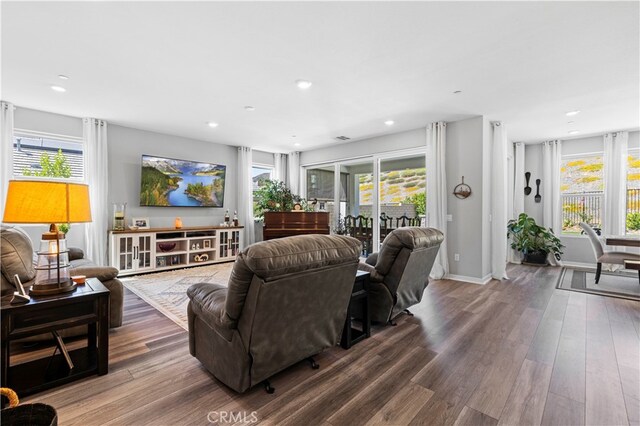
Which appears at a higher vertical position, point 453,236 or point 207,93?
point 207,93

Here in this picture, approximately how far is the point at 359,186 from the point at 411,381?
490 centimetres

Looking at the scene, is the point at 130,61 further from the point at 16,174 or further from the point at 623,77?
the point at 623,77

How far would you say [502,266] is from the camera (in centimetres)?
490

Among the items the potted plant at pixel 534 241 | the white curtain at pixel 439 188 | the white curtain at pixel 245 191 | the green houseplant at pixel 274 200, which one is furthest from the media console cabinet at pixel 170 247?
the potted plant at pixel 534 241

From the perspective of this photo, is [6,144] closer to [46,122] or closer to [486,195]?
[46,122]

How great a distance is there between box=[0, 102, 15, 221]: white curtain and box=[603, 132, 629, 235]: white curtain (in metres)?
9.86

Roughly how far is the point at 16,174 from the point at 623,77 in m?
7.84

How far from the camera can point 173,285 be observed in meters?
4.41

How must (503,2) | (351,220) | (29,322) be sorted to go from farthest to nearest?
(351,220)
(503,2)
(29,322)

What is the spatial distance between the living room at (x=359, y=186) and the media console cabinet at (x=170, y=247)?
0.13 feet

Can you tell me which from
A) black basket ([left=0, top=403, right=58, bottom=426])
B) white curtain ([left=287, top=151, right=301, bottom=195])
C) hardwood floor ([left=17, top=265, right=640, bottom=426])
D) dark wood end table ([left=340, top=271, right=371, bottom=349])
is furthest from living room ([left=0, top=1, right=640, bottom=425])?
white curtain ([left=287, top=151, right=301, bottom=195])

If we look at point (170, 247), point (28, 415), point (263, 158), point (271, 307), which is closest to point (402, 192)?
point (263, 158)

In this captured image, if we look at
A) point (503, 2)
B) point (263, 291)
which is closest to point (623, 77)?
point (503, 2)

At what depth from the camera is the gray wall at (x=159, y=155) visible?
17.3 feet
